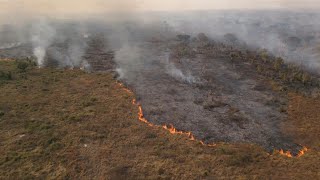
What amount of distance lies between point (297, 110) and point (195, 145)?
65.9 ft

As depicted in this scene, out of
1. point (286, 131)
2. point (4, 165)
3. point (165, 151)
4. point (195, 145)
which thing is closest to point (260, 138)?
point (286, 131)

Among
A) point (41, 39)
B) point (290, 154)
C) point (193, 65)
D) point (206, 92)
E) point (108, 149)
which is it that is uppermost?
point (193, 65)

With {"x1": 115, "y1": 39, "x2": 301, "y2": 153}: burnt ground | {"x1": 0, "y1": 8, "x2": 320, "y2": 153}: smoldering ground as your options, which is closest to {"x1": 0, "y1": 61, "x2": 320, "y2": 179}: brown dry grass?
{"x1": 115, "y1": 39, "x2": 301, "y2": 153}: burnt ground

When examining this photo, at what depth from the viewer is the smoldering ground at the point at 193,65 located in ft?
143

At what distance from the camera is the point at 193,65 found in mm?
70688

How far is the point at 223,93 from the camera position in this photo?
54406 mm

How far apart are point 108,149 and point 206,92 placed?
78.8ft

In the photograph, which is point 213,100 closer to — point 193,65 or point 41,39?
point 193,65

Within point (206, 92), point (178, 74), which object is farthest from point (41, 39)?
point (206, 92)

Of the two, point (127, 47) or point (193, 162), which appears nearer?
point (193, 162)

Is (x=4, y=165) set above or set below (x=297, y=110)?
below

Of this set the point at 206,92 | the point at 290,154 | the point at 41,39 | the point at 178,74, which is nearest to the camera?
the point at 290,154

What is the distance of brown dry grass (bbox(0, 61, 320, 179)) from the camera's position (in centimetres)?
3219

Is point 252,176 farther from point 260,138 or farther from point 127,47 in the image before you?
point 127,47
